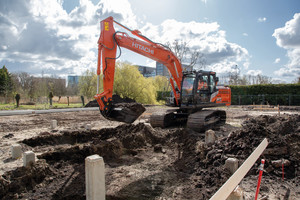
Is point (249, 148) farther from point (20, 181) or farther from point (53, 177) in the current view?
point (20, 181)

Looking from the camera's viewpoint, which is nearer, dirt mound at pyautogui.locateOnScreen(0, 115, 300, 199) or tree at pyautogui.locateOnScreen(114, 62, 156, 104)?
dirt mound at pyautogui.locateOnScreen(0, 115, 300, 199)

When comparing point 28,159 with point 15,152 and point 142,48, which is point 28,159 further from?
point 142,48

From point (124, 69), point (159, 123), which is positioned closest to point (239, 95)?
point (124, 69)

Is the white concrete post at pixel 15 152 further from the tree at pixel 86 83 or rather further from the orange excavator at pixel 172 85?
the tree at pixel 86 83

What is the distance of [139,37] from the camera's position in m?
7.39

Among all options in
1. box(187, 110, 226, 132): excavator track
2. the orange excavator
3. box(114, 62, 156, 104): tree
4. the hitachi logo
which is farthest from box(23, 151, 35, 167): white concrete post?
box(114, 62, 156, 104): tree

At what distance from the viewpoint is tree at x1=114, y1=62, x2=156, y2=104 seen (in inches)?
965

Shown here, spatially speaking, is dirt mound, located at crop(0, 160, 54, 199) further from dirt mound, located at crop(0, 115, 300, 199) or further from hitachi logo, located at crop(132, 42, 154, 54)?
hitachi logo, located at crop(132, 42, 154, 54)

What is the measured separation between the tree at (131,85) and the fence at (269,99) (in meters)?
11.9

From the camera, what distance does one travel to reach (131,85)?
80.7 ft

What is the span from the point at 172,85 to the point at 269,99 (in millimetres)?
22479

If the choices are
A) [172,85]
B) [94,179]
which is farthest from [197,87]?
[94,179]

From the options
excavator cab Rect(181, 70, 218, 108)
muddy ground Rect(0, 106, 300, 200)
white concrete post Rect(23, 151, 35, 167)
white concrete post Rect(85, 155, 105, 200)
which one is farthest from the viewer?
excavator cab Rect(181, 70, 218, 108)

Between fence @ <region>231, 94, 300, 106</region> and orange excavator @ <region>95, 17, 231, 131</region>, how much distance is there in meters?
19.5
